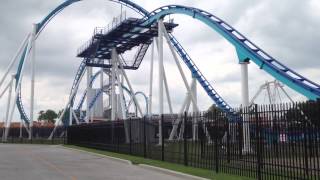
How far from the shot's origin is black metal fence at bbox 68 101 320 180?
43.2ft

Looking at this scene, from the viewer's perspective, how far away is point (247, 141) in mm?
16453

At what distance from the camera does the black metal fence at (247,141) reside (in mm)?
13158

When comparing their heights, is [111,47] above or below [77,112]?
above

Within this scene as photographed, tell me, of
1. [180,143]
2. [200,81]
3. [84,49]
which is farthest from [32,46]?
[180,143]

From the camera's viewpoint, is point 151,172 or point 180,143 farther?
point 180,143

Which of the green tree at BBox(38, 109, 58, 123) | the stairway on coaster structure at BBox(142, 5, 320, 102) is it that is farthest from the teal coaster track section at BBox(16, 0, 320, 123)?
the green tree at BBox(38, 109, 58, 123)

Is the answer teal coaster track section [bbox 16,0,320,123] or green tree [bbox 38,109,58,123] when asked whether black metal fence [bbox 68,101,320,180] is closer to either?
teal coaster track section [bbox 16,0,320,123]

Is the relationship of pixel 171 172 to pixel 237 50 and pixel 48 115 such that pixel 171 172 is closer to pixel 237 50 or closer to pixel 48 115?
pixel 237 50

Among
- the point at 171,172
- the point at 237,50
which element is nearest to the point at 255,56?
the point at 237,50

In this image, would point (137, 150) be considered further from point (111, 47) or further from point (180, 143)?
point (111, 47)

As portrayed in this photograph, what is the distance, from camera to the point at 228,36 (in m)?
34.1

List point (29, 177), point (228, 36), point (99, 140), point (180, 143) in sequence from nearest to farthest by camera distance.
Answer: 1. point (29, 177)
2. point (180, 143)
3. point (228, 36)
4. point (99, 140)

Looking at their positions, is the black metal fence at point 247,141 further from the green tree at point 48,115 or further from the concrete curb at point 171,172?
the green tree at point 48,115

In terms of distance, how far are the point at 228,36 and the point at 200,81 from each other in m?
9.09
